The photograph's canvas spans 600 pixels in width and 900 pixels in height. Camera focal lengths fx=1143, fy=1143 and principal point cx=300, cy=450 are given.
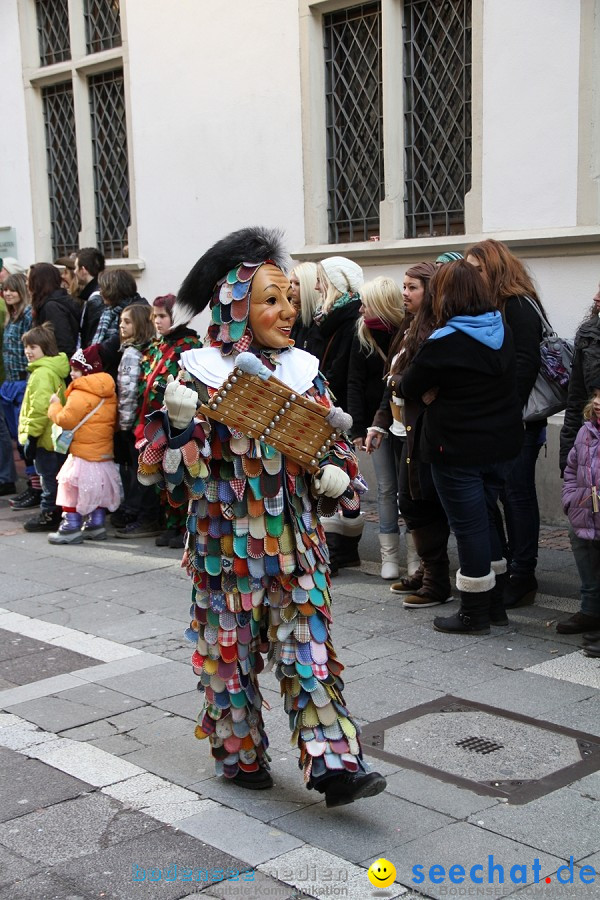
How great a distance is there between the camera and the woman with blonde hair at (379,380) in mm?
6703

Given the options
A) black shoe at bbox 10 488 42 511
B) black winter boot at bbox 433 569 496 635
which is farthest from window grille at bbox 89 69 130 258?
black winter boot at bbox 433 569 496 635

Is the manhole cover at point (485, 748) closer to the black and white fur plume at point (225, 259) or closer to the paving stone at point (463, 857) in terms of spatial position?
the paving stone at point (463, 857)

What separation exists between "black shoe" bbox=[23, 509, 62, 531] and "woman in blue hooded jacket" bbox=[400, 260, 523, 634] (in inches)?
165

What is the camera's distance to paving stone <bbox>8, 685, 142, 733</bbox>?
487cm

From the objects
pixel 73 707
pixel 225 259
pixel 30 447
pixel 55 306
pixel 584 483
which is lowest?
pixel 73 707

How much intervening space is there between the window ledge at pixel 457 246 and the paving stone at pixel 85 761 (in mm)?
4921

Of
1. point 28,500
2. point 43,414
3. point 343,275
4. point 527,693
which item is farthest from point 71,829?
point 28,500

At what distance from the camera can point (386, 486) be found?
273 inches

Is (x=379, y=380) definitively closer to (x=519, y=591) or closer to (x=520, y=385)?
(x=520, y=385)

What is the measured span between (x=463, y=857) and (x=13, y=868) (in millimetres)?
1406

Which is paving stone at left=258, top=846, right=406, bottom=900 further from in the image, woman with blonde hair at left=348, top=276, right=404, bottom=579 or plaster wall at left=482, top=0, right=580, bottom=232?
plaster wall at left=482, top=0, right=580, bottom=232

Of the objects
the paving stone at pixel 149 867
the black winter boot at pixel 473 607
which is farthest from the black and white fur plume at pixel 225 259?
the black winter boot at pixel 473 607

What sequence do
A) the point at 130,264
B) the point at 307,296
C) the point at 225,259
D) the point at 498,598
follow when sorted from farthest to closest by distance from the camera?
the point at 130,264, the point at 307,296, the point at 498,598, the point at 225,259

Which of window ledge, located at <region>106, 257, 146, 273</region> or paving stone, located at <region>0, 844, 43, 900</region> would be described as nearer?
paving stone, located at <region>0, 844, 43, 900</region>
